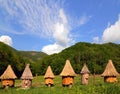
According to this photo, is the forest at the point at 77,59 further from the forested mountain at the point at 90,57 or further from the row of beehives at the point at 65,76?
the row of beehives at the point at 65,76

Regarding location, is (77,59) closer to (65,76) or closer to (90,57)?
(90,57)

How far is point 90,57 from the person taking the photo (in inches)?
3511

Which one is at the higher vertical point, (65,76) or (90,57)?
(90,57)

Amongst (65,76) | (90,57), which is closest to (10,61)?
(90,57)

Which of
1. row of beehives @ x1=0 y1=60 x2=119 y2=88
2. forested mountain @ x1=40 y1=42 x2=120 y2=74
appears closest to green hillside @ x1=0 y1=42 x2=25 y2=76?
forested mountain @ x1=40 y1=42 x2=120 y2=74

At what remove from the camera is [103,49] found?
328 ft

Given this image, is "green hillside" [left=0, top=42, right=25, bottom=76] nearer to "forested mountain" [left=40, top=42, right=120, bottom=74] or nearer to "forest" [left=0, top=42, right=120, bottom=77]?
"forest" [left=0, top=42, right=120, bottom=77]

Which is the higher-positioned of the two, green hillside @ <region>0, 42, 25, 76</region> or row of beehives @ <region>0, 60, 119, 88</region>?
green hillside @ <region>0, 42, 25, 76</region>

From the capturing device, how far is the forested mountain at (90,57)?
83812 millimetres

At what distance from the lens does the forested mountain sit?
83.8 meters

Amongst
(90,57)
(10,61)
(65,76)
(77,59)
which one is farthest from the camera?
(77,59)

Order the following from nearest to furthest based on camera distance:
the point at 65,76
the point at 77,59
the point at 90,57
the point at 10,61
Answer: the point at 65,76, the point at 10,61, the point at 90,57, the point at 77,59

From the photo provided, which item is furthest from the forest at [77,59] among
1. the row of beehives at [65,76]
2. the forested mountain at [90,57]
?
the row of beehives at [65,76]

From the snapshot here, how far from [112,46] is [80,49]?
37.1ft
